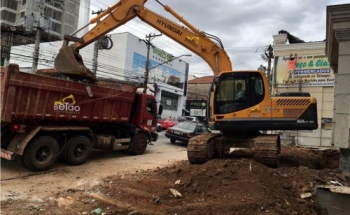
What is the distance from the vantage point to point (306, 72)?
20156mm

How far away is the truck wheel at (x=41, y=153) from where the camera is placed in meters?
8.62

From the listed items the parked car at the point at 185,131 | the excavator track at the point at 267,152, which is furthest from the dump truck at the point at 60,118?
the parked car at the point at 185,131

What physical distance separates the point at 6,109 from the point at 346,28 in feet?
26.6

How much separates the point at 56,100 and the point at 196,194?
5.26 m

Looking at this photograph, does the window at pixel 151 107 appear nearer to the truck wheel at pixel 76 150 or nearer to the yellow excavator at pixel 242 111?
the yellow excavator at pixel 242 111

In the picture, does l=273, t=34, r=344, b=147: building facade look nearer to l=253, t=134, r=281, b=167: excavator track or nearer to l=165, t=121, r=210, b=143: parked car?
l=165, t=121, r=210, b=143: parked car

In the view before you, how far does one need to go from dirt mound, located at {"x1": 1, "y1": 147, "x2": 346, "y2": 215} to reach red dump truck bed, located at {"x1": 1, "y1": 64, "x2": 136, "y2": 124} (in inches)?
111

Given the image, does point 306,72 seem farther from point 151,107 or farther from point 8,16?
point 8,16

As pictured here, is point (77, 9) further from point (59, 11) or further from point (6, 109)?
point (6, 109)

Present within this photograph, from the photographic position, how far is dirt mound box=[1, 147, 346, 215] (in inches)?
218

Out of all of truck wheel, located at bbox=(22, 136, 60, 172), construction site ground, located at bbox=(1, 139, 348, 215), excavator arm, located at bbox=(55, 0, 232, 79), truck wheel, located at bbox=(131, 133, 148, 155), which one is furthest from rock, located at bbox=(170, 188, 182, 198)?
truck wheel, located at bbox=(131, 133, 148, 155)

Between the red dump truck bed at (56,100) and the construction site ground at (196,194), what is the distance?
6.52ft

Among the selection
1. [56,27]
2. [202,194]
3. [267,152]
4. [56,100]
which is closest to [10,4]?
[56,27]

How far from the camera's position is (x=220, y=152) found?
400 inches
